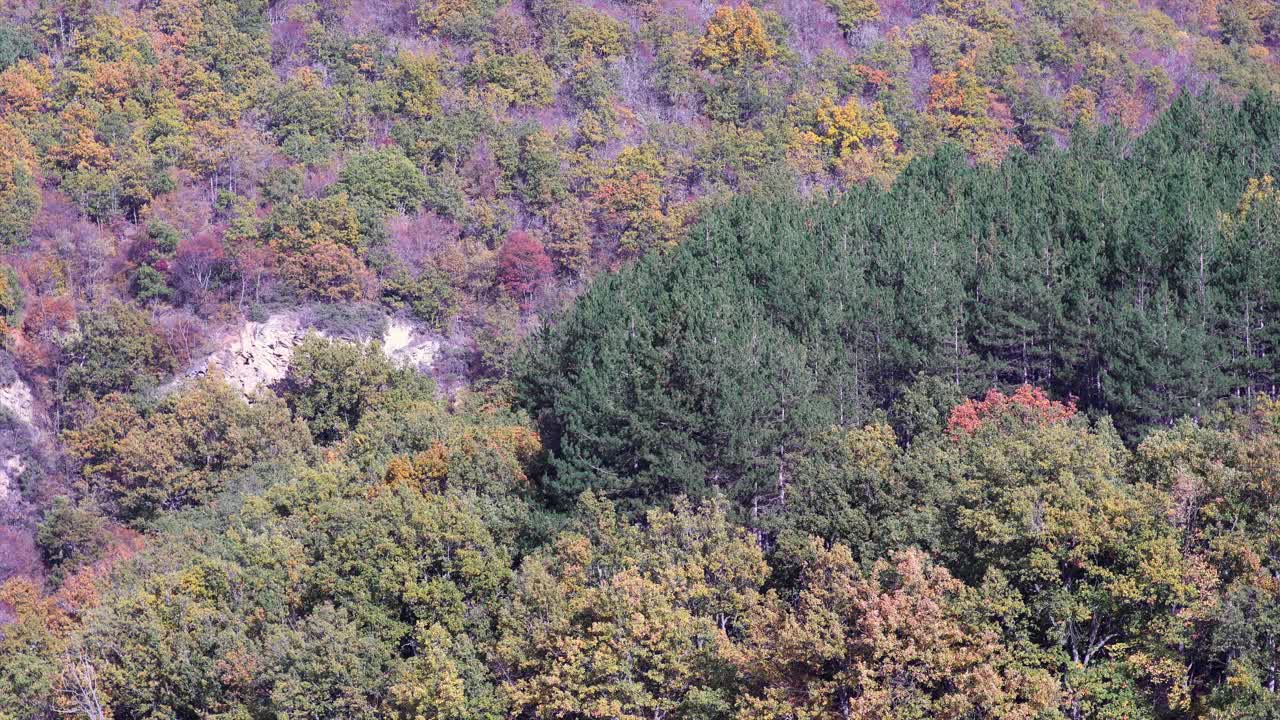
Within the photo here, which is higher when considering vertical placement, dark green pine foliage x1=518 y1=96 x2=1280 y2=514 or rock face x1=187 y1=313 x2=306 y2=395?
dark green pine foliage x1=518 y1=96 x2=1280 y2=514

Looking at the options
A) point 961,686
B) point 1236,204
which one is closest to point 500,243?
point 1236,204

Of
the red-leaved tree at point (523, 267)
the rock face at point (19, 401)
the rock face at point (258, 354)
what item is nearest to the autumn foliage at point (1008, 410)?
the red-leaved tree at point (523, 267)

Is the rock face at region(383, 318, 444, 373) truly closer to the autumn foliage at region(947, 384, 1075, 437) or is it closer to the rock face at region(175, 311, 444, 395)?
the rock face at region(175, 311, 444, 395)

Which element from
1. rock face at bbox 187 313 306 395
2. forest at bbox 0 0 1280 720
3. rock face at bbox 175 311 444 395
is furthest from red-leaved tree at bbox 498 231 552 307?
rock face at bbox 187 313 306 395

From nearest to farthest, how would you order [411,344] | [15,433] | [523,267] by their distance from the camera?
[15,433] < [411,344] < [523,267]

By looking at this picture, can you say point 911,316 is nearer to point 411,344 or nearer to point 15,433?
point 411,344

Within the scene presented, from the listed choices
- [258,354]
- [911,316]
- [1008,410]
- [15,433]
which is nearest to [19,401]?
[15,433]
